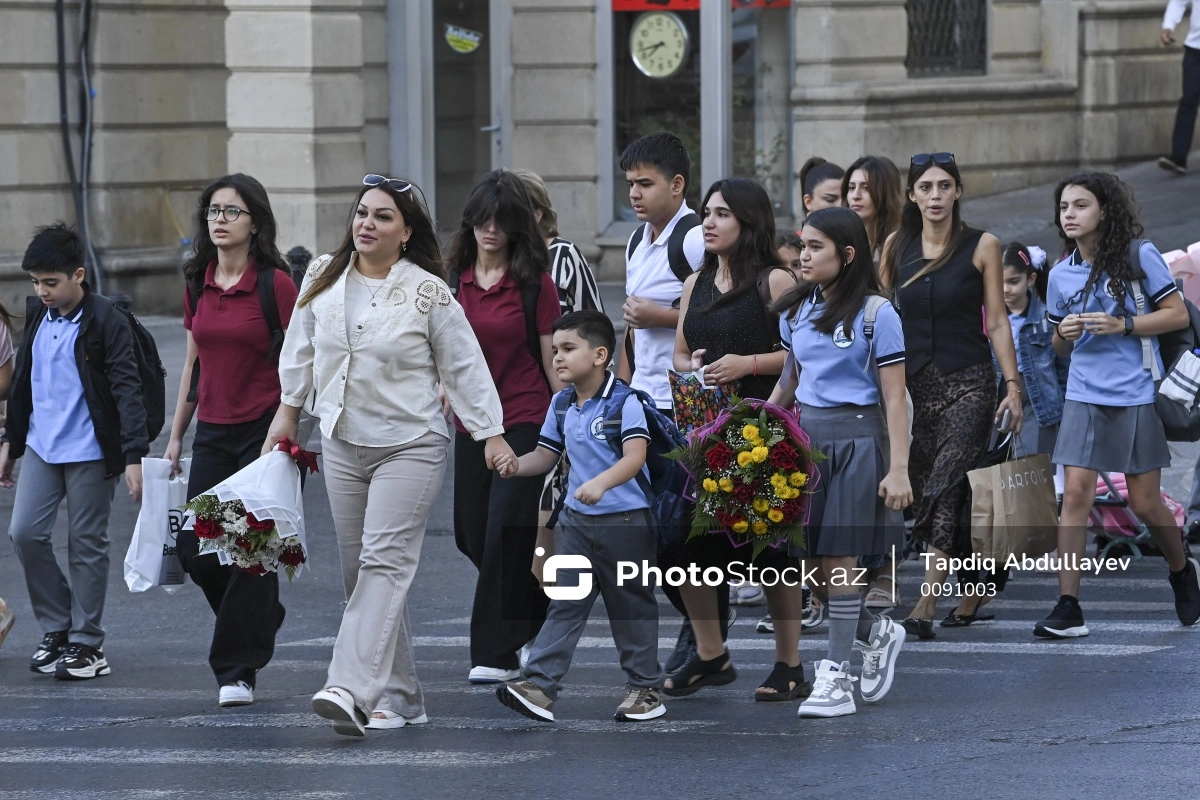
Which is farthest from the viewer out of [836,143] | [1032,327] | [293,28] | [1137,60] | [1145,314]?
[1137,60]

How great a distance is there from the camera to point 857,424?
22.7 feet

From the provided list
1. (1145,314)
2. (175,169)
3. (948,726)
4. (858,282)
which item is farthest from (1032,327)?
(175,169)

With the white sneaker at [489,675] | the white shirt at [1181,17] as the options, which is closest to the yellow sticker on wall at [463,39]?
the white shirt at [1181,17]

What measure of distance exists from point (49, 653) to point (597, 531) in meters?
2.62

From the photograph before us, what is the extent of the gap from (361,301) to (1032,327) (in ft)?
12.9

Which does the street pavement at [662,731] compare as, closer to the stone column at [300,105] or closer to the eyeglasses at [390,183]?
the eyeglasses at [390,183]

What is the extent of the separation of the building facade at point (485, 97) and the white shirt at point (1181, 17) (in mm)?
886

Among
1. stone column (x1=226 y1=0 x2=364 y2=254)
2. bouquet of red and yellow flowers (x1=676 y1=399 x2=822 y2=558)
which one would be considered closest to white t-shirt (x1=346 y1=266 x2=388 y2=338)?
bouquet of red and yellow flowers (x1=676 y1=399 x2=822 y2=558)

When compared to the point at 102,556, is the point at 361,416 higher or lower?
higher

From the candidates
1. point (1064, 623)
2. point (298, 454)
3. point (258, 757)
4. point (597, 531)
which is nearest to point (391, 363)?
point (298, 454)

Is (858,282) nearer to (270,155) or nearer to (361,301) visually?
(361,301)

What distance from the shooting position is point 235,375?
7.38 metres

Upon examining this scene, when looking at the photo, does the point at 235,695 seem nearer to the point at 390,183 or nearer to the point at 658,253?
the point at 390,183

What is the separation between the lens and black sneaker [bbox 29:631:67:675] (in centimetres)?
805
